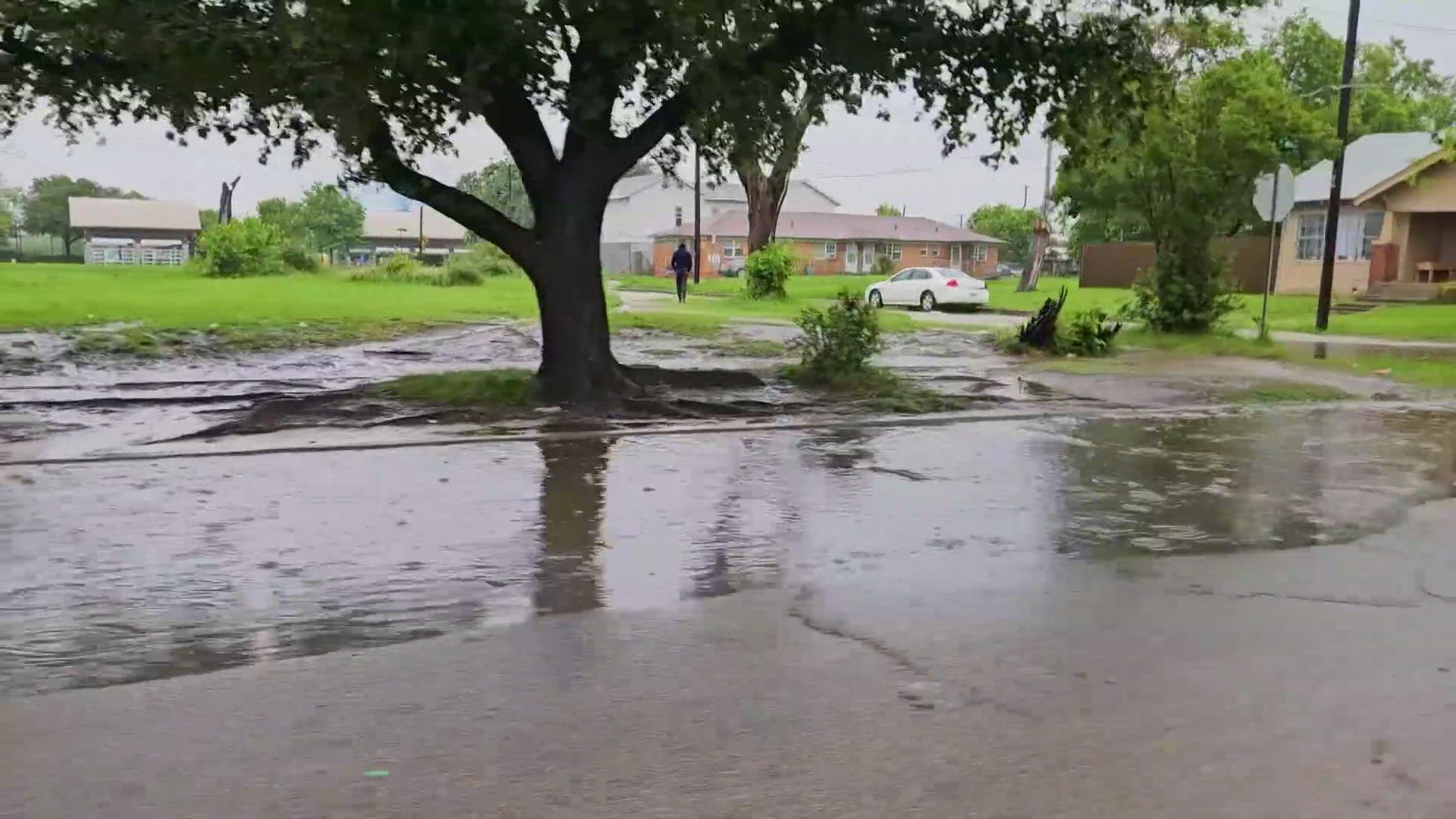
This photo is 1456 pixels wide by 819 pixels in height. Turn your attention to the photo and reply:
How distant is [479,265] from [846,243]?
33.3 m

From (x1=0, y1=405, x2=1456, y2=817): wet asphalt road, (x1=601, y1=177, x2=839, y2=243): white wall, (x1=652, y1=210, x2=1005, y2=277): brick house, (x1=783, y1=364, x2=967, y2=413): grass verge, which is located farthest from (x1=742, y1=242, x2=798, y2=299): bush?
(x1=601, y1=177, x2=839, y2=243): white wall

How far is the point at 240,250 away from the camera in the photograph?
141 ft

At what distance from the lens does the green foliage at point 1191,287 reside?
20969mm

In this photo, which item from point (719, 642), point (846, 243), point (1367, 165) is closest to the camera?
point (719, 642)

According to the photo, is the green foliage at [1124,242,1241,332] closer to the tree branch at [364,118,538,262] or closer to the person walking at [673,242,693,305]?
the tree branch at [364,118,538,262]

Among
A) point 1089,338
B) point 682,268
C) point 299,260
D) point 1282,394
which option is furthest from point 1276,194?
point 299,260

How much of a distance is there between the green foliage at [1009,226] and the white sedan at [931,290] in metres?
59.5

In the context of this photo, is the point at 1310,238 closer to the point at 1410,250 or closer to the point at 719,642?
the point at 1410,250

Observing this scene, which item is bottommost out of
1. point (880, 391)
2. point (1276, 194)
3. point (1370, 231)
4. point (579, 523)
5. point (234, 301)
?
point (579, 523)

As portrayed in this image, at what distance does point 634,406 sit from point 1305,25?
5728 centimetres

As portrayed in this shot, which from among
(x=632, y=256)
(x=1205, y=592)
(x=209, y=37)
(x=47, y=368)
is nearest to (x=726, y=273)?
(x=632, y=256)

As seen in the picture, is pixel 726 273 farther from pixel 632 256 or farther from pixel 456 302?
pixel 456 302

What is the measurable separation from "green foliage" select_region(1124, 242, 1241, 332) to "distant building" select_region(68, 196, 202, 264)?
261ft

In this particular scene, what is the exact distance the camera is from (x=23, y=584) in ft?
19.0
